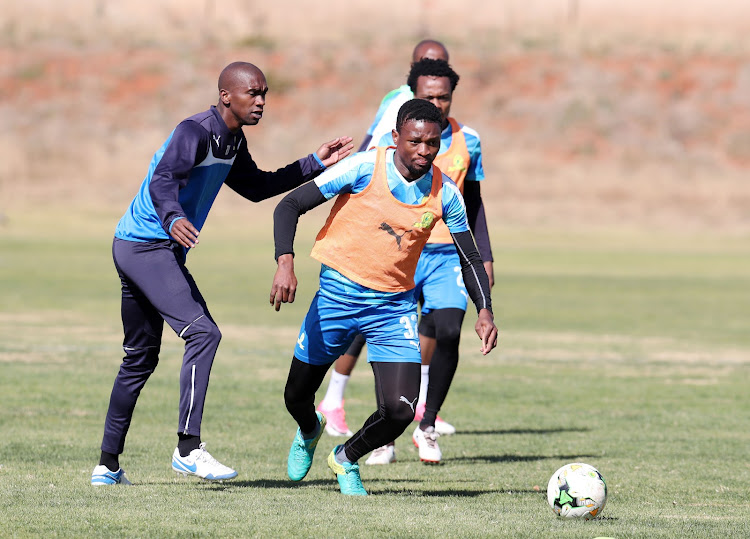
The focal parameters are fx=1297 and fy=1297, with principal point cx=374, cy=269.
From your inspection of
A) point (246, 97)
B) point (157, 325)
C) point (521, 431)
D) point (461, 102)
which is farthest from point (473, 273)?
point (461, 102)

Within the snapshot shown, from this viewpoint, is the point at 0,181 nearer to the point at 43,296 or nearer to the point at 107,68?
the point at 107,68

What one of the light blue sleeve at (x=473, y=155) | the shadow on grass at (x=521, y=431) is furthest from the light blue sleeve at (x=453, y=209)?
the shadow on grass at (x=521, y=431)

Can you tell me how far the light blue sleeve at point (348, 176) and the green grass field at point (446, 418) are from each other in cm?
174

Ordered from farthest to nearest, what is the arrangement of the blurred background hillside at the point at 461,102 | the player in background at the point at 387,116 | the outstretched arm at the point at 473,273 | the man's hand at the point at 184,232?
the blurred background hillside at the point at 461,102
the player in background at the point at 387,116
the outstretched arm at the point at 473,273
the man's hand at the point at 184,232

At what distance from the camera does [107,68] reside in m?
67.4

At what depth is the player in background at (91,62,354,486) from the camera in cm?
721

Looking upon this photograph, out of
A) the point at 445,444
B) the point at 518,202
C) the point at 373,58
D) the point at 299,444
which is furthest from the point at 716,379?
the point at 373,58

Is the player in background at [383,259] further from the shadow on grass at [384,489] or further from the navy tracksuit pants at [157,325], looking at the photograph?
the navy tracksuit pants at [157,325]

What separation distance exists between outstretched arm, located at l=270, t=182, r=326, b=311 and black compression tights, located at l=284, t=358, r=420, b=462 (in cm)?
68

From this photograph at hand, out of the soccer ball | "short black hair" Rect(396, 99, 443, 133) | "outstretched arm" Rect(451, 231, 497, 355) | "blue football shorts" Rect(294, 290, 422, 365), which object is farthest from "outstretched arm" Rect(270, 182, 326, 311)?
the soccer ball

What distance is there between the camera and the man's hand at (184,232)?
6.97 metres

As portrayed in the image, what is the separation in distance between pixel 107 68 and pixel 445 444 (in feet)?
197

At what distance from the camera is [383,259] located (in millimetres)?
7367

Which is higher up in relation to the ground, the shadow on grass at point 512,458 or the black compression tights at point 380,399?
the black compression tights at point 380,399
